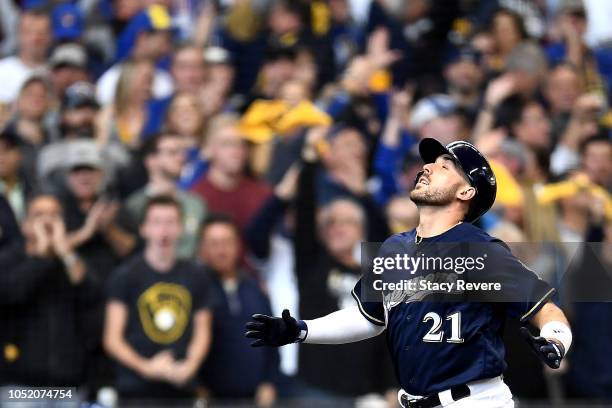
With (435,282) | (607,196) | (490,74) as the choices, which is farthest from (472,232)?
(490,74)

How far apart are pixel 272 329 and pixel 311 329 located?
10.3 inches

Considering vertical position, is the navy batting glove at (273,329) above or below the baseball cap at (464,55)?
below

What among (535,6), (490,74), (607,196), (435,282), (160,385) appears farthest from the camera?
(535,6)

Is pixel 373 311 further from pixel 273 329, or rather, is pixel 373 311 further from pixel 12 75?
pixel 12 75

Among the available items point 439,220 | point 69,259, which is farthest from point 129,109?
point 439,220

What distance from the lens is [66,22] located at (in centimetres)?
927

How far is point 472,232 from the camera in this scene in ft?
15.4

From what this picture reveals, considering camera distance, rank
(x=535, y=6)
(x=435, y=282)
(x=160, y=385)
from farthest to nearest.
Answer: (x=535, y=6) < (x=160, y=385) < (x=435, y=282)

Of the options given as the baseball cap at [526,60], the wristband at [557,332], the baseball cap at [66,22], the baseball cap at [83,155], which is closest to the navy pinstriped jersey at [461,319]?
the wristband at [557,332]

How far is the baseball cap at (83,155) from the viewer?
805 cm

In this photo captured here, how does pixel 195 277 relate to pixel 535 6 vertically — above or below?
below

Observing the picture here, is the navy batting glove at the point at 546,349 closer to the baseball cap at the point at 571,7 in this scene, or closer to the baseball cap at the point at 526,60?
the baseball cap at the point at 526,60

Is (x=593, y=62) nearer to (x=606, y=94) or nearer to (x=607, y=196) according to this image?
(x=606, y=94)

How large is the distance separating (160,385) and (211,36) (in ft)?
9.76
